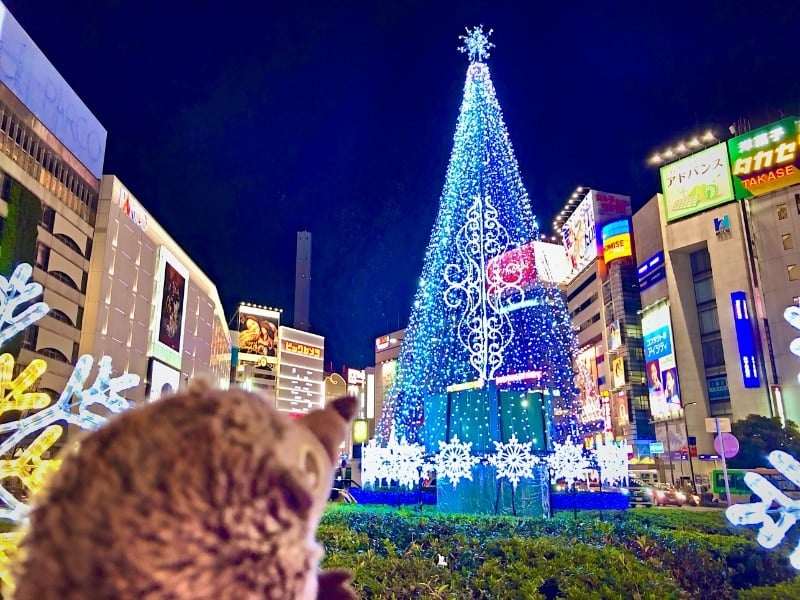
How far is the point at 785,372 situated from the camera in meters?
40.4

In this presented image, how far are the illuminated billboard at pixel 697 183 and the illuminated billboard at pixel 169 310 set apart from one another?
40.4 metres

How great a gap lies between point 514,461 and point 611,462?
3.21m

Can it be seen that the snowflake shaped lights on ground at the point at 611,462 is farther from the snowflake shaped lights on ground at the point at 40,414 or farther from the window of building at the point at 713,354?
the window of building at the point at 713,354

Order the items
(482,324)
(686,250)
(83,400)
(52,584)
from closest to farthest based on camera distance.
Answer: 1. (52,584)
2. (83,400)
3. (482,324)
4. (686,250)

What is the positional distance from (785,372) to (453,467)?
38006mm

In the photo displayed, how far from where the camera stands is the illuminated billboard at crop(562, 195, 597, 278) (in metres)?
62.7

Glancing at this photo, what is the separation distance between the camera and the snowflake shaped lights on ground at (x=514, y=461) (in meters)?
11.7

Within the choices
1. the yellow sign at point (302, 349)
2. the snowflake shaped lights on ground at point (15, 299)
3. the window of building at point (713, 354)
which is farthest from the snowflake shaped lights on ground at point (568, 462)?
the yellow sign at point (302, 349)

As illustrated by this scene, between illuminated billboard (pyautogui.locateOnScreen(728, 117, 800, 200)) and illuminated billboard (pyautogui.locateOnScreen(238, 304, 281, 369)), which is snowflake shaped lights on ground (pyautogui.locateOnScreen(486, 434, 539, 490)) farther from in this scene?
illuminated billboard (pyautogui.locateOnScreen(238, 304, 281, 369))

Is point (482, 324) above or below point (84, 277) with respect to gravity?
below

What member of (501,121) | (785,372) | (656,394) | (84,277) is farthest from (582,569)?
(656,394)

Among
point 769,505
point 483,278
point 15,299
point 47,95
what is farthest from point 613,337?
point 15,299

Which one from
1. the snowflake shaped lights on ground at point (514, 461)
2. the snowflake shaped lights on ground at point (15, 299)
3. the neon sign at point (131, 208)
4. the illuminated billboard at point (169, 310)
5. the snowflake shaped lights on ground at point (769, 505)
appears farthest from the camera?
the illuminated billboard at point (169, 310)

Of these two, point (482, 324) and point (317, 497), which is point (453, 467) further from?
point (317, 497)
